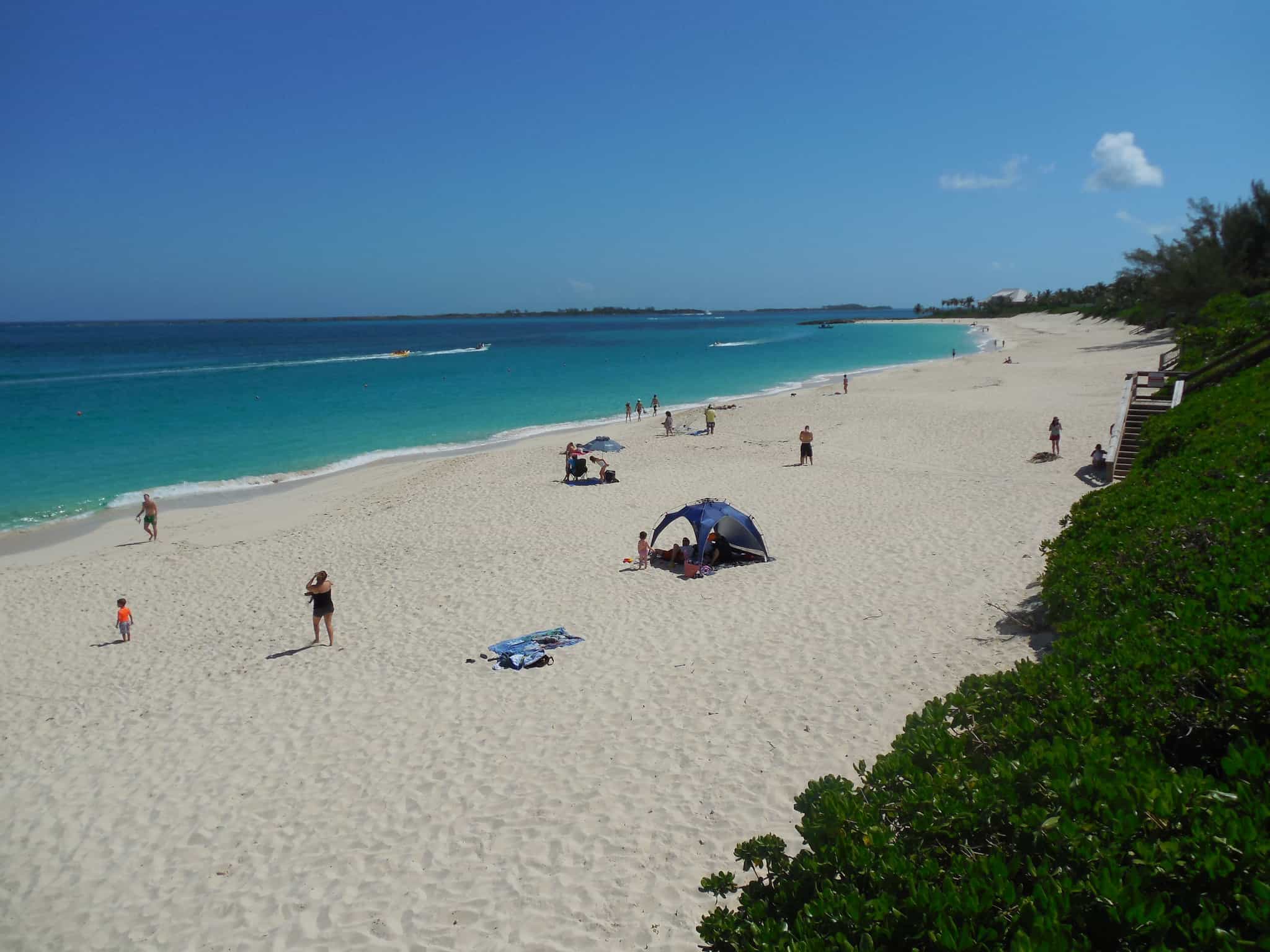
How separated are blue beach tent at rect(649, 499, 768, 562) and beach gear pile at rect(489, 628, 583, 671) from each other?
3692mm

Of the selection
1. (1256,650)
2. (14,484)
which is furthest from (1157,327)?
(14,484)

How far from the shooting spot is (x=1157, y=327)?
180ft

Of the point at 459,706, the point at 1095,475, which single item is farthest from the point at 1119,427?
the point at 459,706

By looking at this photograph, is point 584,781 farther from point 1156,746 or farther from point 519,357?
point 519,357

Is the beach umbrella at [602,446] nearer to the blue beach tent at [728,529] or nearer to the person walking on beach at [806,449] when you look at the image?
the person walking on beach at [806,449]

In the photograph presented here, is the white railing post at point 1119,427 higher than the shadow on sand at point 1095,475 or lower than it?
higher

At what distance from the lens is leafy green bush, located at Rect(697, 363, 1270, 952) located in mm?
2553

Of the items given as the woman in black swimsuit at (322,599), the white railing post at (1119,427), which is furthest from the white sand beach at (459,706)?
the white railing post at (1119,427)

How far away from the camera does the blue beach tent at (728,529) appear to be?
520 inches

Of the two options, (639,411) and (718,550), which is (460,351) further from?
(718,550)

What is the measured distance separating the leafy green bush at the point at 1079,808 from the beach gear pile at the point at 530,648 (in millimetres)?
4625

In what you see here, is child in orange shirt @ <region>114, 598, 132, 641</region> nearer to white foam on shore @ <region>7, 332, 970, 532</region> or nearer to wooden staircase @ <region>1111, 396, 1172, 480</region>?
white foam on shore @ <region>7, 332, 970, 532</region>

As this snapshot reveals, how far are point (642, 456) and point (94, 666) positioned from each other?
1707 centimetres

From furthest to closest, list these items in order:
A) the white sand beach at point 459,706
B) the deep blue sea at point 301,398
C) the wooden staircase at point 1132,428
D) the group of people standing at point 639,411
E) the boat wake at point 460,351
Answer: the boat wake at point 460,351 < the group of people standing at point 639,411 < the deep blue sea at point 301,398 < the wooden staircase at point 1132,428 < the white sand beach at point 459,706
